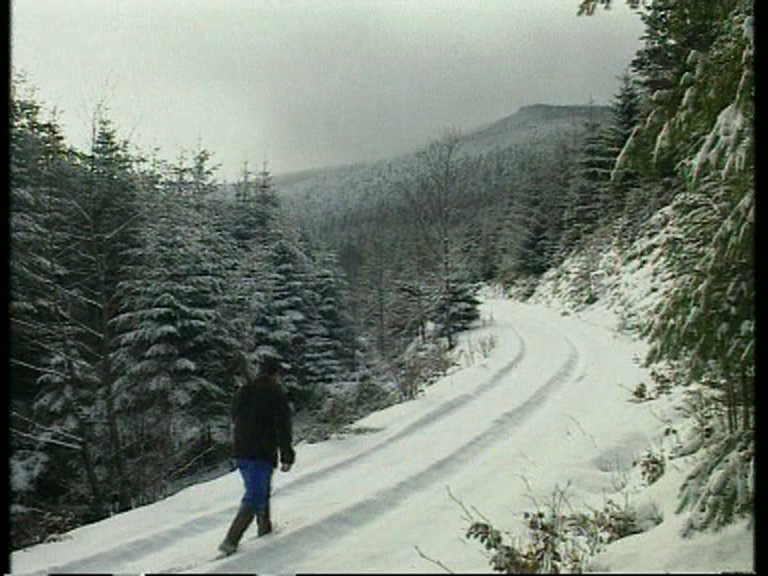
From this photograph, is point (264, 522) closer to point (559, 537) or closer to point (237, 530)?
point (237, 530)

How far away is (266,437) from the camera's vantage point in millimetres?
6598

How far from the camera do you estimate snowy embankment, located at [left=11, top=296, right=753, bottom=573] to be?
5.10 meters

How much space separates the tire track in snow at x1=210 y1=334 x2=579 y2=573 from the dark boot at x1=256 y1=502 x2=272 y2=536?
0.20 meters

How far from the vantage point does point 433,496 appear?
7.78 metres

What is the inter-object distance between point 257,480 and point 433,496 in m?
2.48

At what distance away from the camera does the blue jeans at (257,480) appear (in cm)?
641

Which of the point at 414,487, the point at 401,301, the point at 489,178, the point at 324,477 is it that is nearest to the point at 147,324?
the point at 324,477

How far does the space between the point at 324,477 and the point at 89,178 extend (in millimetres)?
11327

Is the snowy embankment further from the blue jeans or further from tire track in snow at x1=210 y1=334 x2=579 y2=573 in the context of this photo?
the blue jeans

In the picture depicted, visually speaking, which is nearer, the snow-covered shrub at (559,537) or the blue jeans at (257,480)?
the snow-covered shrub at (559,537)

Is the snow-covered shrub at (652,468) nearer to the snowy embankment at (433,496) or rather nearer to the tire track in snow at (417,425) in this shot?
the snowy embankment at (433,496)

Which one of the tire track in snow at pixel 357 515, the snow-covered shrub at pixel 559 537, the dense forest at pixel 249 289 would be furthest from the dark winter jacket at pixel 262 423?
the dense forest at pixel 249 289

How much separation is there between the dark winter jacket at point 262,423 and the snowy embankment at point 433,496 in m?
0.91

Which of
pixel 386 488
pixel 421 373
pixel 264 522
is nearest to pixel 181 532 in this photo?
pixel 264 522
